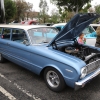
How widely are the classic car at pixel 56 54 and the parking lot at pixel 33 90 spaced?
23cm

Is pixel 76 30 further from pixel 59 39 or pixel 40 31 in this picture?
pixel 40 31

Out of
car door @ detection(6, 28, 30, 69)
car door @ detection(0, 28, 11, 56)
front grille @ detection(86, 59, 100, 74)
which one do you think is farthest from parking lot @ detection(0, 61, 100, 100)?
car door @ detection(0, 28, 11, 56)

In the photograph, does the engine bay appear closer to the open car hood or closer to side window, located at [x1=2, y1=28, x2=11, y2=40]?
the open car hood

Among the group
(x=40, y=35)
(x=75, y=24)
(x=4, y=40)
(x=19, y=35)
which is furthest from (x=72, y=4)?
(x=75, y=24)

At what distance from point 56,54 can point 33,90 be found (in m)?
1.10

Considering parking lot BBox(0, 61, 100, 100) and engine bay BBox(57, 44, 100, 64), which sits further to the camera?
engine bay BBox(57, 44, 100, 64)

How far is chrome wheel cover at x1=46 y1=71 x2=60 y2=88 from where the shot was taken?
3.57 metres

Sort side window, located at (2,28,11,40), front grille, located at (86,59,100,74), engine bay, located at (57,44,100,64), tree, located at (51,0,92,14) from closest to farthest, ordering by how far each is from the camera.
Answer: front grille, located at (86,59,100,74)
engine bay, located at (57,44,100,64)
side window, located at (2,28,11,40)
tree, located at (51,0,92,14)

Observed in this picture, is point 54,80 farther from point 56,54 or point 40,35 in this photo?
point 40,35

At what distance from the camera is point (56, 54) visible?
3.52 m

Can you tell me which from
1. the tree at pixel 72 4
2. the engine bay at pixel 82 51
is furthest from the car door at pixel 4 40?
the tree at pixel 72 4

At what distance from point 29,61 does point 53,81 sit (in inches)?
35.8

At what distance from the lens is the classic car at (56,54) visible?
322 centimetres

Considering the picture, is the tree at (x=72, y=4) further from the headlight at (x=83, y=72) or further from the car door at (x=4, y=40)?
the headlight at (x=83, y=72)
